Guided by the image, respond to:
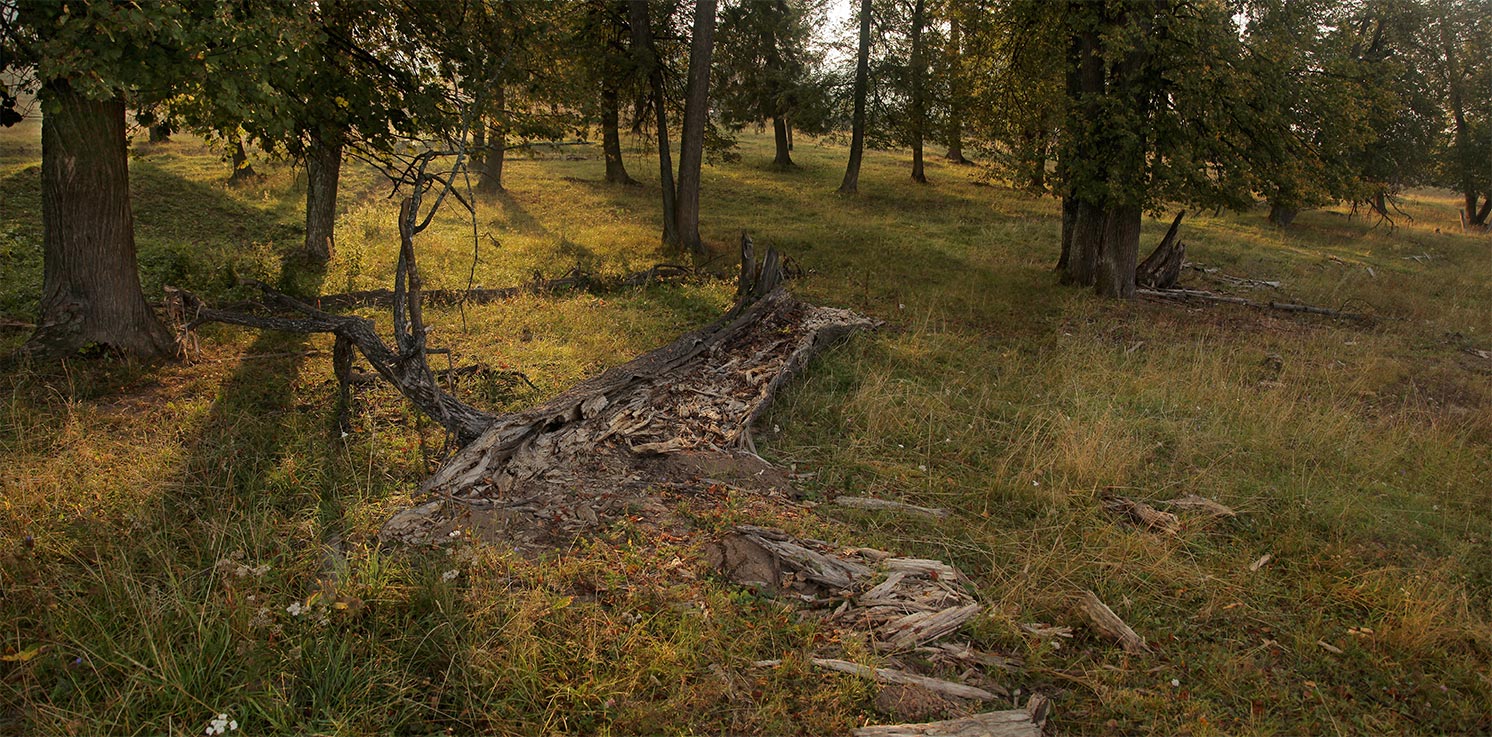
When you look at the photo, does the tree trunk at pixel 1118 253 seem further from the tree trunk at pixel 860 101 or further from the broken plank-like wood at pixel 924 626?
the tree trunk at pixel 860 101

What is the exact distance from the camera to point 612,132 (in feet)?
69.9

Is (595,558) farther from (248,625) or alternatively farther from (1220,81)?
(1220,81)

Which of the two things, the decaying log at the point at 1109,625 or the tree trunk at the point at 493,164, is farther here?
the tree trunk at the point at 493,164

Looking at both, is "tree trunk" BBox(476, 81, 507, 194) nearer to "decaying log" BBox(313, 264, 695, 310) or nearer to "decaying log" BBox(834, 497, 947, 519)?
"decaying log" BBox(313, 264, 695, 310)

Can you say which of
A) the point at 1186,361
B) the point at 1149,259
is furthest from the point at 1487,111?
the point at 1186,361

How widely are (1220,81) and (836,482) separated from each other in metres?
9.39

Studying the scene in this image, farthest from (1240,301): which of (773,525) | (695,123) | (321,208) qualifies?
(321,208)

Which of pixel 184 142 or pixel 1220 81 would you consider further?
pixel 184 142

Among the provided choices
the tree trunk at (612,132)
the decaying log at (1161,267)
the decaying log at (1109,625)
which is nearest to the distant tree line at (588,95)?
the tree trunk at (612,132)

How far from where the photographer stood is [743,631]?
4.08 m

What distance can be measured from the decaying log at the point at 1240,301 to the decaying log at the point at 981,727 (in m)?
11.9

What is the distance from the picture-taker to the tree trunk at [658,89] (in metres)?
15.2

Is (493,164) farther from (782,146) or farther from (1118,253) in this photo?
(1118,253)

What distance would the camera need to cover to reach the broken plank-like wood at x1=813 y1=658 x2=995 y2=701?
380cm
